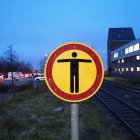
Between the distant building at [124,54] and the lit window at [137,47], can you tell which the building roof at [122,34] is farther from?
the lit window at [137,47]

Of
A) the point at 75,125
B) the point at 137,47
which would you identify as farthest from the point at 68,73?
the point at 137,47

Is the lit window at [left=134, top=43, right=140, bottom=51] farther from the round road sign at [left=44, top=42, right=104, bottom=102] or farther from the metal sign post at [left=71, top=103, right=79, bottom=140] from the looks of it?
the metal sign post at [left=71, top=103, right=79, bottom=140]

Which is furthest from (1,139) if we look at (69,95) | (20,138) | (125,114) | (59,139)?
(125,114)

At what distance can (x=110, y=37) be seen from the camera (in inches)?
5079

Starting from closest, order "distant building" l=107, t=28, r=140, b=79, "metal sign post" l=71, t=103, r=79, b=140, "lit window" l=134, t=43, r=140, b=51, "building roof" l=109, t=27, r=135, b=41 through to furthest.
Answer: "metal sign post" l=71, t=103, r=79, b=140
"lit window" l=134, t=43, r=140, b=51
"distant building" l=107, t=28, r=140, b=79
"building roof" l=109, t=27, r=135, b=41

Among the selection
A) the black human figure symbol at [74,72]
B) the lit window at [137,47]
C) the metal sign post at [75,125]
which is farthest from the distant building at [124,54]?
the metal sign post at [75,125]

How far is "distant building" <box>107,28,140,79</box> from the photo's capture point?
75.5 meters

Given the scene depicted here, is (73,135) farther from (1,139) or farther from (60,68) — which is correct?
(1,139)

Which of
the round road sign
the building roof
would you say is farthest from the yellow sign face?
the building roof

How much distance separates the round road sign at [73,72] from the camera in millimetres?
3461

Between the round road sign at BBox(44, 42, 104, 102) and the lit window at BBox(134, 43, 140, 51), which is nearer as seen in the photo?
the round road sign at BBox(44, 42, 104, 102)

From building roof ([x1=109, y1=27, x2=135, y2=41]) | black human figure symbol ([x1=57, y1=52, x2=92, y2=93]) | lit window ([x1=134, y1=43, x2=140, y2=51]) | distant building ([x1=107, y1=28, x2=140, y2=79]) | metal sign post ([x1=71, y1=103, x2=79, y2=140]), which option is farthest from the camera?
building roof ([x1=109, y1=27, x2=135, y2=41])

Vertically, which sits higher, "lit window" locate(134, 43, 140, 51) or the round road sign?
"lit window" locate(134, 43, 140, 51)

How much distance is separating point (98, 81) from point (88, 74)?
0.14m
